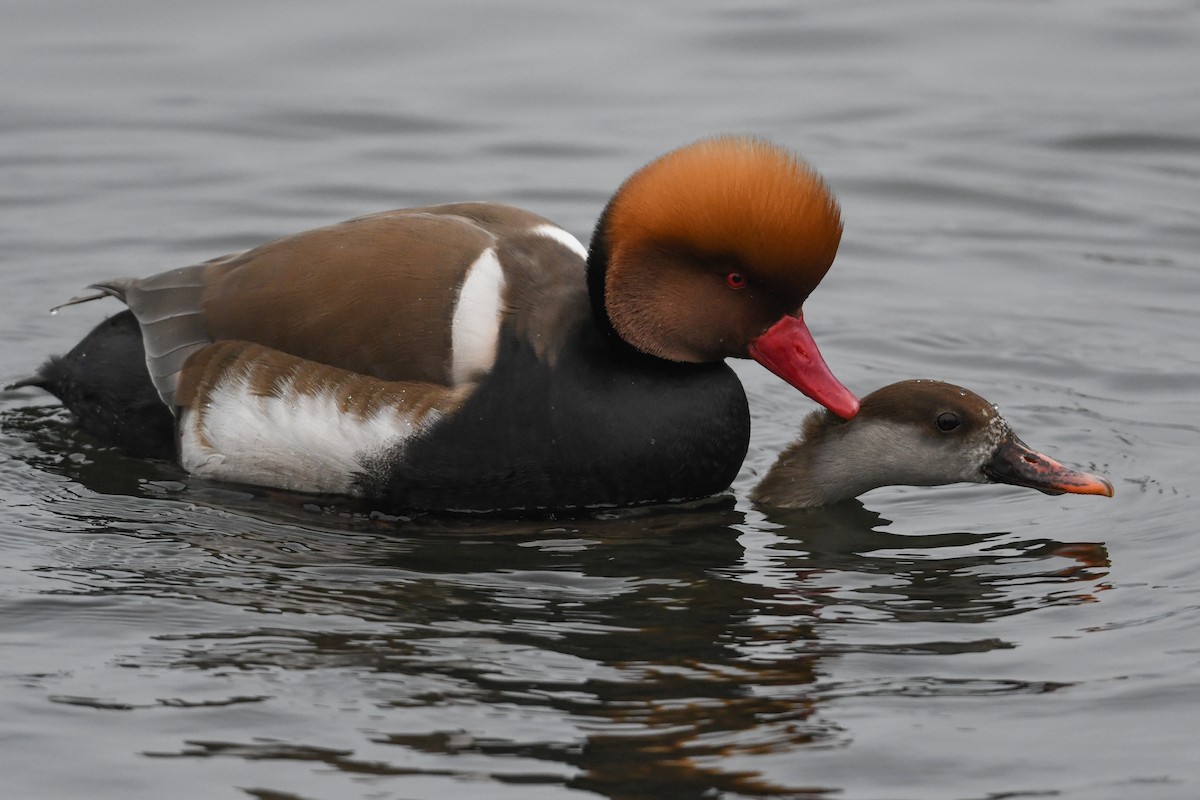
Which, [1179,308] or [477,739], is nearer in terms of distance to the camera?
[477,739]

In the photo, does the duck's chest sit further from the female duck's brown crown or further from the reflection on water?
the female duck's brown crown

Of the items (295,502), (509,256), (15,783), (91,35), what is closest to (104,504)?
(295,502)

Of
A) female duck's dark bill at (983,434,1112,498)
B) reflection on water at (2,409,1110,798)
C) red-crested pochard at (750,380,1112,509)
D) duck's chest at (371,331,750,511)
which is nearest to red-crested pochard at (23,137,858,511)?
duck's chest at (371,331,750,511)

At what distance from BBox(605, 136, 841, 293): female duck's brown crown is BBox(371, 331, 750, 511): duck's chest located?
1.46ft

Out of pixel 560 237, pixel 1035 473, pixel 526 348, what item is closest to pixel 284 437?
pixel 526 348

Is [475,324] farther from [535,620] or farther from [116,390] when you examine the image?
[116,390]

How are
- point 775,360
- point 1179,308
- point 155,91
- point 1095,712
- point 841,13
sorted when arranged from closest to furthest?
point 1095,712 < point 775,360 < point 1179,308 < point 155,91 < point 841,13

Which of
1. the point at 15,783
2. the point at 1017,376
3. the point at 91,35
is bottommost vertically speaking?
the point at 15,783

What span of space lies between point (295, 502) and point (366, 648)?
1314 mm

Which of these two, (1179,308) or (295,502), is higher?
(1179,308)

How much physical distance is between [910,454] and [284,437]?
2.12m

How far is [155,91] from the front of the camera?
11.8 m

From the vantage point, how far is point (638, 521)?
6145 millimetres

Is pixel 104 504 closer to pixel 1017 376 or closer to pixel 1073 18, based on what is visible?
pixel 1017 376
